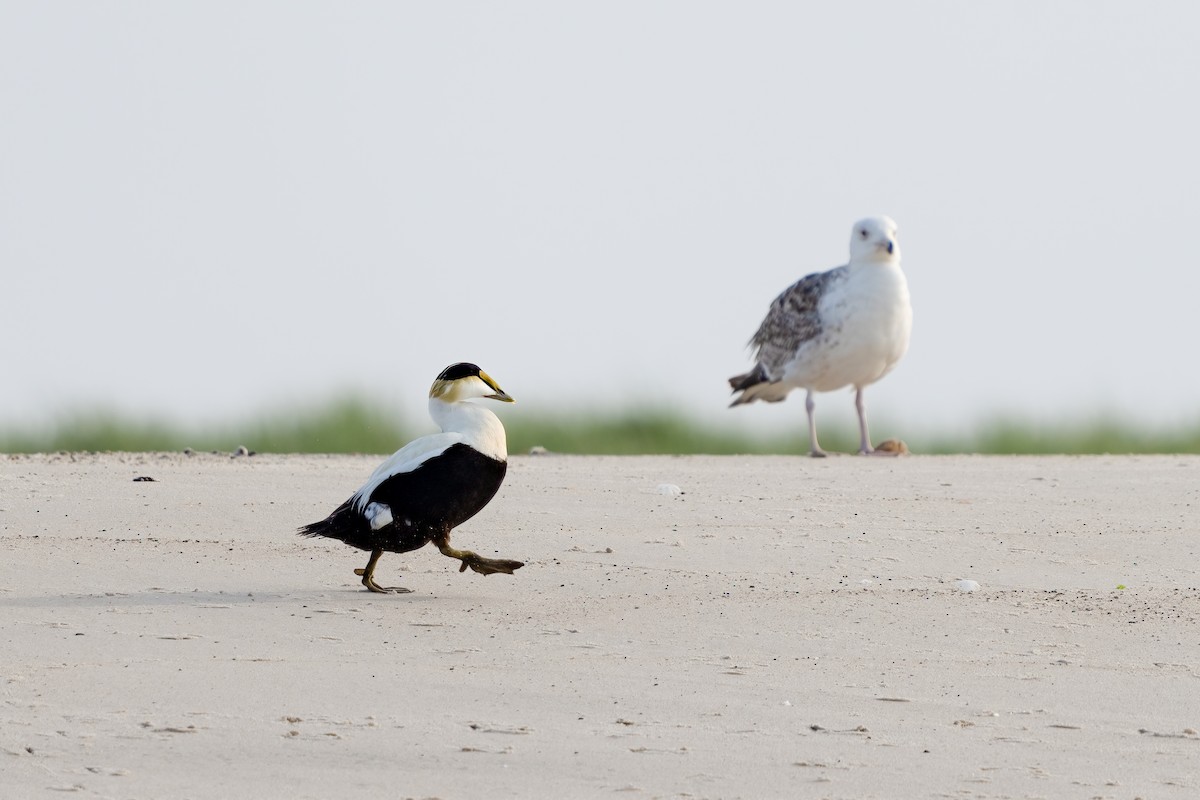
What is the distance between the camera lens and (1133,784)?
15.3ft

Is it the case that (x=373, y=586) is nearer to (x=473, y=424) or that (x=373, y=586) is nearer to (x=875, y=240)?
(x=473, y=424)

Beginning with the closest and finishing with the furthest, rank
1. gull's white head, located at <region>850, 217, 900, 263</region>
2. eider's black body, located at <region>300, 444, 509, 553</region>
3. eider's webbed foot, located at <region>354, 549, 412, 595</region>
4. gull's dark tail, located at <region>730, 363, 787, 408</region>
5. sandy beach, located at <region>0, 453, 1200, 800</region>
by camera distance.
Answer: sandy beach, located at <region>0, 453, 1200, 800</region> < eider's black body, located at <region>300, 444, 509, 553</region> < eider's webbed foot, located at <region>354, 549, 412, 595</region> < gull's white head, located at <region>850, 217, 900, 263</region> < gull's dark tail, located at <region>730, 363, 787, 408</region>

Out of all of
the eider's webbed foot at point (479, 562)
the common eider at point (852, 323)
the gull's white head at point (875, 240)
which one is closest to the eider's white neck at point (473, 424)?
the eider's webbed foot at point (479, 562)

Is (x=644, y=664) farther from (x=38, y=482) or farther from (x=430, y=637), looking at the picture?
(x=38, y=482)

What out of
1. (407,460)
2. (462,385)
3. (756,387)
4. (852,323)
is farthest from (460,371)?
(756,387)

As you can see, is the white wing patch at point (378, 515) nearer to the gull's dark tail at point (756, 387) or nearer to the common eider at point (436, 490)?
the common eider at point (436, 490)

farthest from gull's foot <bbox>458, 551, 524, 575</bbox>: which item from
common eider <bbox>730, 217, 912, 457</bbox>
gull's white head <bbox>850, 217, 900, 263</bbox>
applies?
gull's white head <bbox>850, 217, 900, 263</bbox>

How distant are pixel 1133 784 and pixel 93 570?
4.45 m

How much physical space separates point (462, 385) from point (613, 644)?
5.02 ft

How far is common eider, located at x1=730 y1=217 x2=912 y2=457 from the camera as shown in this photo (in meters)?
13.4

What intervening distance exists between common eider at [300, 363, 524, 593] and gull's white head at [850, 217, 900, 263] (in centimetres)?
691

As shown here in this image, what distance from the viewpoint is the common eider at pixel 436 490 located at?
683cm

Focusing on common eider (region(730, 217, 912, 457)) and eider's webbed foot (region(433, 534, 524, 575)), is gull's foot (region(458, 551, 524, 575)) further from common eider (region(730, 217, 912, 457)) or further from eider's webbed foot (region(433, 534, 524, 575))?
common eider (region(730, 217, 912, 457))

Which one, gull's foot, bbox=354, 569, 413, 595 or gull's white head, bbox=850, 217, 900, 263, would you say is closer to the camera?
gull's foot, bbox=354, 569, 413, 595
